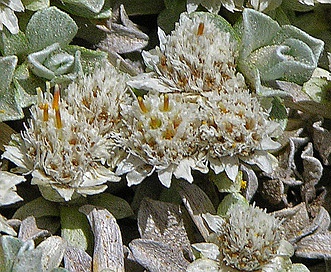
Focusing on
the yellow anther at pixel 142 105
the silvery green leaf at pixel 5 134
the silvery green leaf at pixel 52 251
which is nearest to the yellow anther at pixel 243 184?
the yellow anther at pixel 142 105

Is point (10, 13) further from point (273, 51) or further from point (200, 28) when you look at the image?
point (273, 51)

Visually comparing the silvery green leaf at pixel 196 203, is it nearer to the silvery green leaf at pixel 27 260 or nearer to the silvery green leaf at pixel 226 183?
the silvery green leaf at pixel 226 183

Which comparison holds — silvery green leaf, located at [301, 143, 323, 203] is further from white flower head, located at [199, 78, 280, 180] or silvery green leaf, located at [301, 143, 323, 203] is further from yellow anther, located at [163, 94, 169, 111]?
yellow anther, located at [163, 94, 169, 111]

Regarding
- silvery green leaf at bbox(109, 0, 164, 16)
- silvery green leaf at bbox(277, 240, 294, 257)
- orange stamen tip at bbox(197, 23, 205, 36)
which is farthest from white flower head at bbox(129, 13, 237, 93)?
silvery green leaf at bbox(277, 240, 294, 257)

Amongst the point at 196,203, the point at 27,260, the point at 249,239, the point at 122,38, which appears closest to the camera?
the point at 27,260

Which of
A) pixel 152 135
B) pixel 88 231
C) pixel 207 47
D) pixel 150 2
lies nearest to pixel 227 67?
pixel 207 47

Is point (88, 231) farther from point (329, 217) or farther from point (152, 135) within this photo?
point (329, 217)

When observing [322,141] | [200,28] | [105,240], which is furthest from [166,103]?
[322,141]
